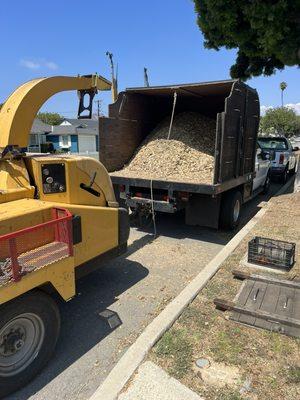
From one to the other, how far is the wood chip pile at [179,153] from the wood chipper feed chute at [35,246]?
3.77 metres

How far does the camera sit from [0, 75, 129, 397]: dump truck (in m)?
2.93

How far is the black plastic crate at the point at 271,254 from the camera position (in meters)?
4.98

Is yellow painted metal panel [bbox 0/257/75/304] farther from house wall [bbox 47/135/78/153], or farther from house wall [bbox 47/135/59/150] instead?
house wall [bbox 47/135/59/150]

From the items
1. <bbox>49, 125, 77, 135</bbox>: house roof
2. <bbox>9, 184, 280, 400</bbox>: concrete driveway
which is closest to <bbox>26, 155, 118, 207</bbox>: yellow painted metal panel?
<bbox>9, 184, 280, 400</bbox>: concrete driveway

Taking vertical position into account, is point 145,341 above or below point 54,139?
below

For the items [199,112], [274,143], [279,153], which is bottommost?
[279,153]

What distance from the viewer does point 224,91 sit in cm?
796

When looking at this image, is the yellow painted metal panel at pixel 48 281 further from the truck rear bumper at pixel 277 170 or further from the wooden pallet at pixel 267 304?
the truck rear bumper at pixel 277 170

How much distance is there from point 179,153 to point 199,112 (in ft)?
7.10

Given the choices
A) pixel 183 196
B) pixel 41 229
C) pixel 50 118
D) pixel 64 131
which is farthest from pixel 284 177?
pixel 50 118

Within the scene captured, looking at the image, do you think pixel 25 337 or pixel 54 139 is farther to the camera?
pixel 54 139

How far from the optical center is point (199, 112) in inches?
369

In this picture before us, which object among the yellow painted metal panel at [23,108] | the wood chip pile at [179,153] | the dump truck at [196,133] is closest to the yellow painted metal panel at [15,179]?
the yellow painted metal panel at [23,108]

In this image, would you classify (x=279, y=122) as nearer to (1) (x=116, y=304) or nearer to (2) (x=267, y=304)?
(2) (x=267, y=304)
